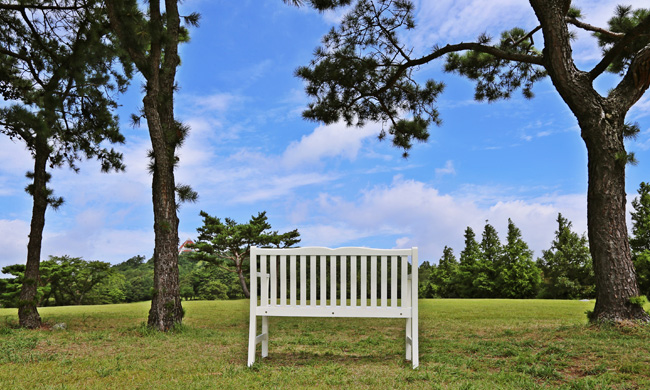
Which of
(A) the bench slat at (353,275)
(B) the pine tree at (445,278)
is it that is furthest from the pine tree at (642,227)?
(A) the bench slat at (353,275)

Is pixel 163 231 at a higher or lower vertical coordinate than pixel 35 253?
higher

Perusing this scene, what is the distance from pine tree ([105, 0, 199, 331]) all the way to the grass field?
51 centimetres

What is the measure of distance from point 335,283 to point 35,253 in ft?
18.8

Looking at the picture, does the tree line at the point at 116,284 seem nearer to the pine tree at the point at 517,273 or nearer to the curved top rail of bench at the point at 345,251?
the pine tree at the point at 517,273

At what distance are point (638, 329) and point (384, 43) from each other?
5.81 m

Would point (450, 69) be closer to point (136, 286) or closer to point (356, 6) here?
point (356, 6)

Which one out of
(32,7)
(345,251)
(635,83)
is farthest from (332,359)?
(32,7)

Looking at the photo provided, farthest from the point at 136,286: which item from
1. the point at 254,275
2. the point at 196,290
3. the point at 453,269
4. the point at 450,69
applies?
the point at 254,275

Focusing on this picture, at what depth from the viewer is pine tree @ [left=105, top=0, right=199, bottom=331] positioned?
20.9 feet

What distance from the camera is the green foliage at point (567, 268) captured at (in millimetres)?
21219

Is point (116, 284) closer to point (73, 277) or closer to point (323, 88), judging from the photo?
point (73, 277)

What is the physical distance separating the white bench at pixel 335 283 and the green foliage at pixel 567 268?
20045 mm

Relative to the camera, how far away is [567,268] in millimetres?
22656

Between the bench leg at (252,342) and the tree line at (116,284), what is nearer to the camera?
the bench leg at (252,342)
